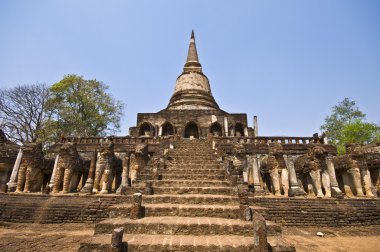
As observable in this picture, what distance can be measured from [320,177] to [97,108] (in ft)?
69.7

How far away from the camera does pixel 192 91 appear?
23266 mm

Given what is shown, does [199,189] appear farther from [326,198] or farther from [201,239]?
[326,198]

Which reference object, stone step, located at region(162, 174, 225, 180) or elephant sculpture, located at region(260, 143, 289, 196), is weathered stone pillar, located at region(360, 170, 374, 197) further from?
stone step, located at region(162, 174, 225, 180)

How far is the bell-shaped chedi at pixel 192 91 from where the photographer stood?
877 inches

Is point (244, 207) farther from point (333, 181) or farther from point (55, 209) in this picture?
point (333, 181)

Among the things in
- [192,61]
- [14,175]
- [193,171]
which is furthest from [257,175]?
[192,61]

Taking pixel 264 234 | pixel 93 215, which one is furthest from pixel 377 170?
pixel 93 215

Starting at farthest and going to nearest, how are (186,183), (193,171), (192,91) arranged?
(192,91) → (193,171) → (186,183)

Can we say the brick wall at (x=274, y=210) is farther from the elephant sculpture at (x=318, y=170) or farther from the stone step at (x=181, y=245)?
the stone step at (x=181, y=245)

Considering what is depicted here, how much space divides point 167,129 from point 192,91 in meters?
5.63

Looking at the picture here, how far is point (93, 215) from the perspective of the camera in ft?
27.8

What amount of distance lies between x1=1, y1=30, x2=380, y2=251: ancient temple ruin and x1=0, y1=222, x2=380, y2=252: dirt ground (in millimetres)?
823

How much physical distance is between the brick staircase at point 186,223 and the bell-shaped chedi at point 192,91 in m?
15.3

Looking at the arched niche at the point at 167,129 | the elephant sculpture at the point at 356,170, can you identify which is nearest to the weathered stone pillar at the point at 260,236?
the elephant sculpture at the point at 356,170
